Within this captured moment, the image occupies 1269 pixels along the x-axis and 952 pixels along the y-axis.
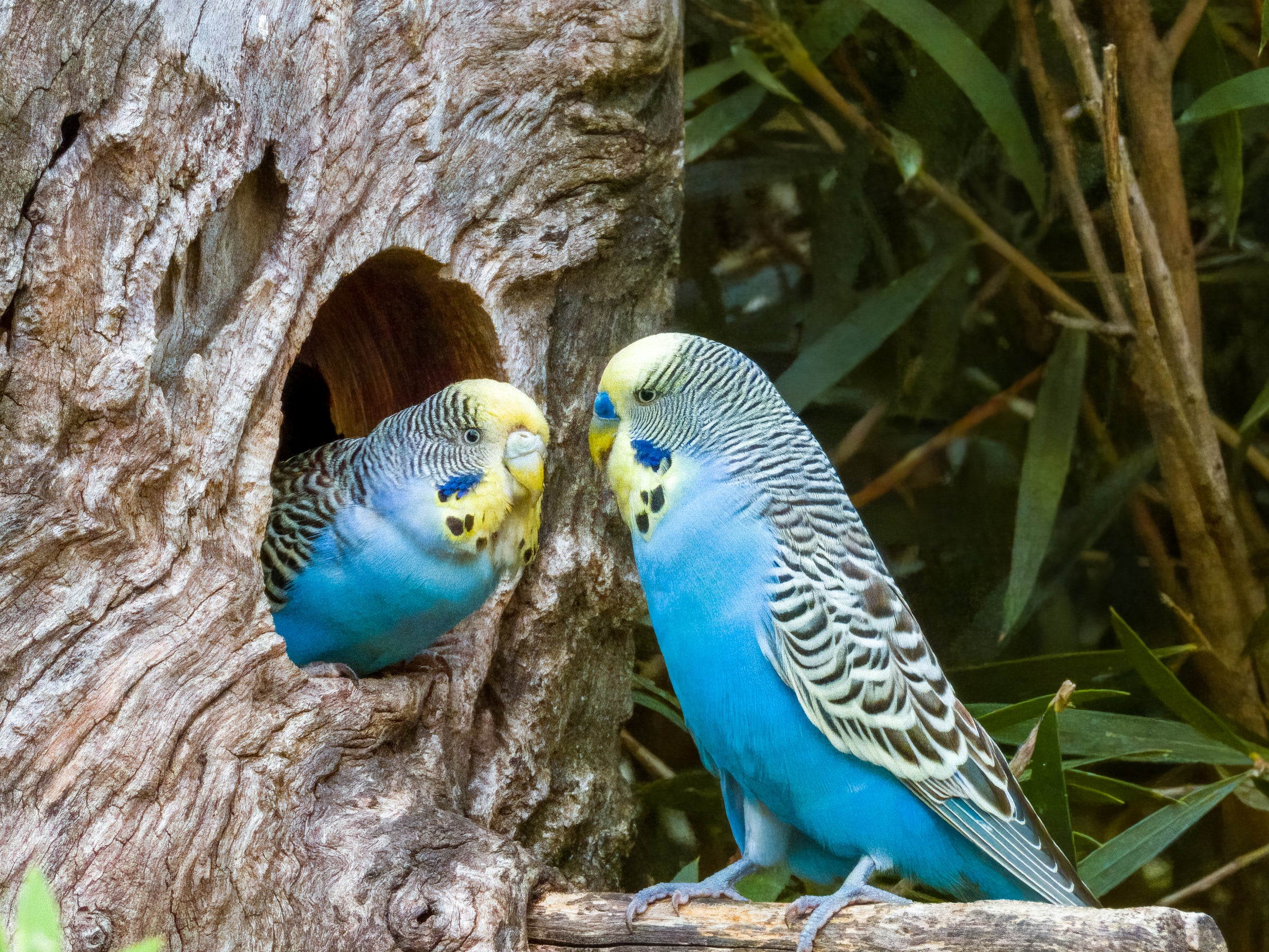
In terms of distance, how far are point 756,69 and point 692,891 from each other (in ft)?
7.11

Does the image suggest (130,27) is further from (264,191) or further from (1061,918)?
(1061,918)

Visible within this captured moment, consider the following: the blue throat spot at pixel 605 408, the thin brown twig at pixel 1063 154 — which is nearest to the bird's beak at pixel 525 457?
the blue throat spot at pixel 605 408

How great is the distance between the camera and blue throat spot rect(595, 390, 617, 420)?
86.7 inches

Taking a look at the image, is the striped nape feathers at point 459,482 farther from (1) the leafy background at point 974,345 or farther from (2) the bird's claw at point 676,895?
(1) the leafy background at point 974,345

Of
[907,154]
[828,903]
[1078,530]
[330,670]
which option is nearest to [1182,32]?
[907,154]

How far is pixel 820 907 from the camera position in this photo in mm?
1771

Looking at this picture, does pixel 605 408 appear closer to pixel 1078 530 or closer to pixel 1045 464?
pixel 1045 464

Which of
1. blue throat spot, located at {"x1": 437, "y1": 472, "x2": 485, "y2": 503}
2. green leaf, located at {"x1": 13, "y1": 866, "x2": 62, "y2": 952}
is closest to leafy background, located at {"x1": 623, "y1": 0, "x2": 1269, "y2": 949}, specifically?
A: blue throat spot, located at {"x1": 437, "y1": 472, "x2": 485, "y2": 503}

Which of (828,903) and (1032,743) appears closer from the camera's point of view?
(828,903)

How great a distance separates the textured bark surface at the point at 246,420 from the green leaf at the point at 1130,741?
124cm

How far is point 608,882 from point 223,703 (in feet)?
4.10

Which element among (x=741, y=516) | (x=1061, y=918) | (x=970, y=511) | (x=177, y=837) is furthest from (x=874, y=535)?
(x=177, y=837)

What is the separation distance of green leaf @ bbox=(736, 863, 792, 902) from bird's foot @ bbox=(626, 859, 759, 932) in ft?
0.79

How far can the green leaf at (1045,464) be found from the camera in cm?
296
